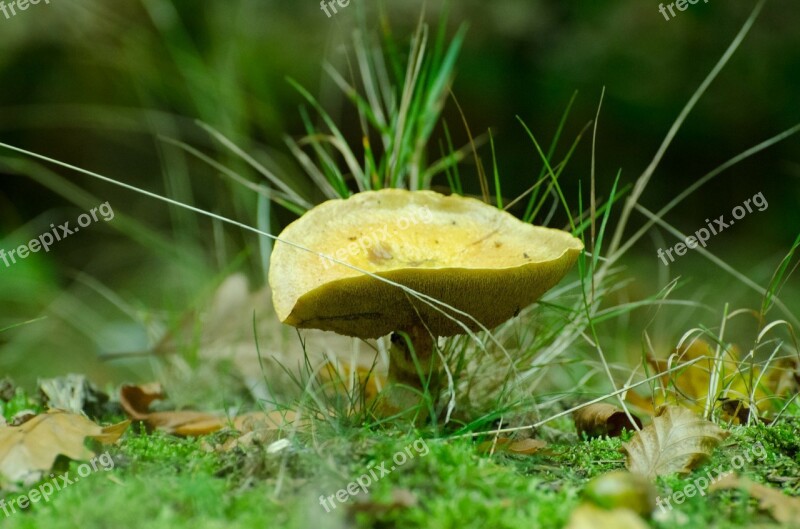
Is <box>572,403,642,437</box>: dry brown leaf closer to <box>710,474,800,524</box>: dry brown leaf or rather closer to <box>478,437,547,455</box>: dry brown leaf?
<box>478,437,547,455</box>: dry brown leaf

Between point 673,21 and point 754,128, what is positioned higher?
point 673,21

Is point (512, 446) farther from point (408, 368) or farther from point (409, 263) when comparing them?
point (409, 263)

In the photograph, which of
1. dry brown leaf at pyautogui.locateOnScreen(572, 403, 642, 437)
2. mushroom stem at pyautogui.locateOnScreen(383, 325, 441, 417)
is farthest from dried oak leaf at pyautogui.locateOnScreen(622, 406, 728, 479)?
mushroom stem at pyautogui.locateOnScreen(383, 325, 441, 417)

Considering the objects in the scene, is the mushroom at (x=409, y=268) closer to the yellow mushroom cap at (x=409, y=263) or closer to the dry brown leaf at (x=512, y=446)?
the yellow mushroom cap at (x=409, y=263)

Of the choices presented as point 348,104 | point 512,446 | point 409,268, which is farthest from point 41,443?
point 348,104

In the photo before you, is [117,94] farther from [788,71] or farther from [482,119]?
[788,71]

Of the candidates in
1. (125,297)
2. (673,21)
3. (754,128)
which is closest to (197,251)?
(125,297)
